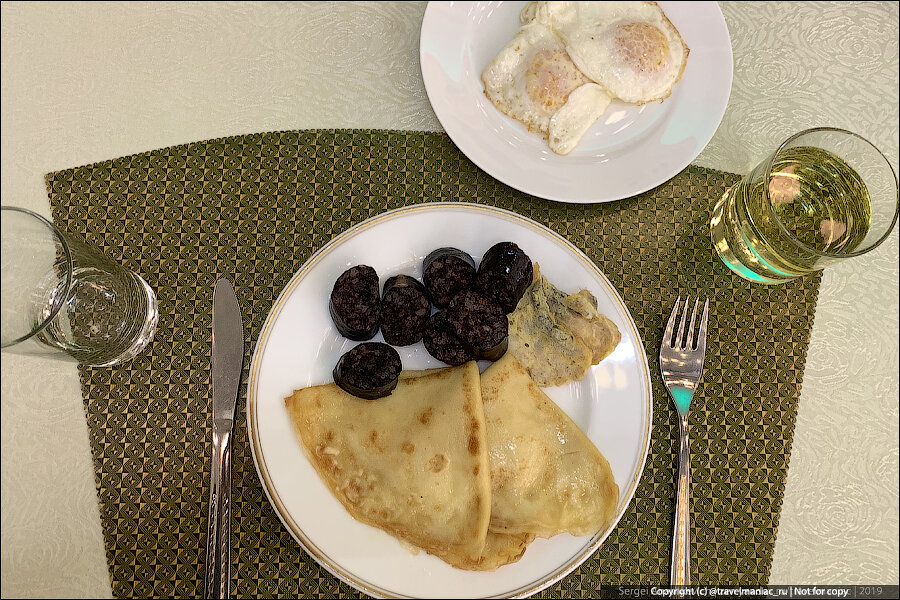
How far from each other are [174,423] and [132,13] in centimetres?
134

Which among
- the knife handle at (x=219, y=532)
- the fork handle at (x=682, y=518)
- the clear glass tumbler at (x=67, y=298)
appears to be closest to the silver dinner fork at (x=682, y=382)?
the fork handle at (x=682, y=518)

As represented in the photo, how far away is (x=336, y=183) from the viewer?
175cm

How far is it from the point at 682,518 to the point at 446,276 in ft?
3.01

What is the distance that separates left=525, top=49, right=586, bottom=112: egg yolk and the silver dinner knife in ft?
3.46

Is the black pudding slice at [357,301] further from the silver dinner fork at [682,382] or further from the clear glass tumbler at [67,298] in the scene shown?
the silver dinner fork at [682,382]

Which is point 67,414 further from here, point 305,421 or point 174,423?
point 305,421

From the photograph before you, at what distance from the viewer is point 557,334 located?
156 centimetres

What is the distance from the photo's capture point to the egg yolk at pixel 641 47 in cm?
172

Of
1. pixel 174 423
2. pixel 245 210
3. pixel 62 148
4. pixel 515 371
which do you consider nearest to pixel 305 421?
pixel 174 423

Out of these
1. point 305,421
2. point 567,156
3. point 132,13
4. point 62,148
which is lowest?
point 305,421

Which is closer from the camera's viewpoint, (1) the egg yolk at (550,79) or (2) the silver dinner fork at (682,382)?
(2) the silver dinner fork at (682,382)

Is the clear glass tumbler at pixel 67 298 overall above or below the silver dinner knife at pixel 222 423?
above

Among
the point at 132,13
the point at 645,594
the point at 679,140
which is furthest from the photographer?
the point at 132,13

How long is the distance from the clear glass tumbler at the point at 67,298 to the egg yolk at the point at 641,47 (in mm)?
1558
